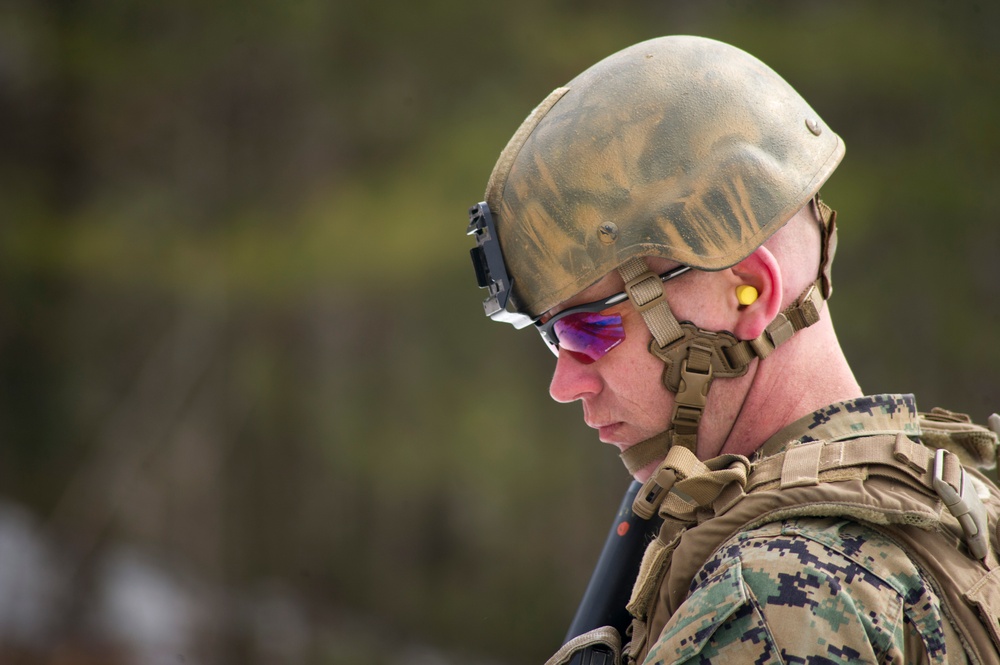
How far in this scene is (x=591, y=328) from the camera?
2.10 m

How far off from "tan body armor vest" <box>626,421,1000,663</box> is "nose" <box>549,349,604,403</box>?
310 millimetres

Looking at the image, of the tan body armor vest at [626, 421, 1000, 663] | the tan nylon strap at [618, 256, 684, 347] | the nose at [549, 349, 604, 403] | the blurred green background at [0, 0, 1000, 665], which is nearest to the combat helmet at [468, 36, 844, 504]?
the tan nylon strap at [618, 256, 684, 347]

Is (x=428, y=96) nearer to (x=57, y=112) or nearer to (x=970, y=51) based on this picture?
(x=57, y=112)

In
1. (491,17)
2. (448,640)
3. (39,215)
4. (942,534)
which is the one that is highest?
(491,17)

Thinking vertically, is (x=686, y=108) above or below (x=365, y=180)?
below

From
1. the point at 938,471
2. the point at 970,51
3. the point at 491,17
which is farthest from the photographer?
the point at 491,17

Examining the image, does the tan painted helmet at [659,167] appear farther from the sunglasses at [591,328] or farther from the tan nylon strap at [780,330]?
the tan nylon strap at [780,330]

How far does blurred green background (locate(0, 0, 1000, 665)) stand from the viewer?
23.9 feet

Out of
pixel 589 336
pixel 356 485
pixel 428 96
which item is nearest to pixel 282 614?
pixel 356 485

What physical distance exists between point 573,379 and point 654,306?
0.28 metres

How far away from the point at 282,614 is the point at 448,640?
1.33 m

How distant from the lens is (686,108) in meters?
2.03

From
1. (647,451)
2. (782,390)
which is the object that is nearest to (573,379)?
(647,451)

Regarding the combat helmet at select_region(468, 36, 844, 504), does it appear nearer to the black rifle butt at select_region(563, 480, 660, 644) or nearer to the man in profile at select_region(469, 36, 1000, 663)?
the man in profile at select_region(469, 36, 1000, 663)
